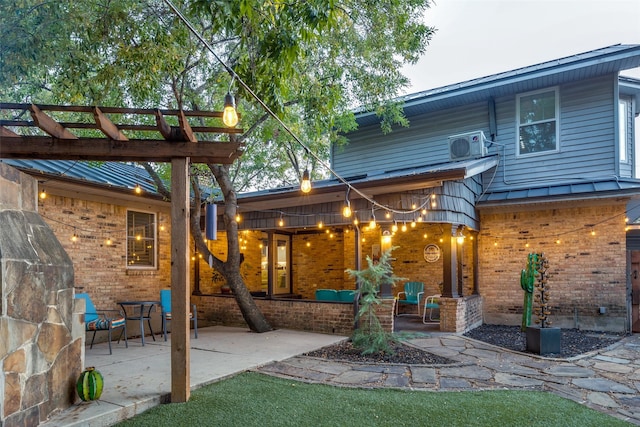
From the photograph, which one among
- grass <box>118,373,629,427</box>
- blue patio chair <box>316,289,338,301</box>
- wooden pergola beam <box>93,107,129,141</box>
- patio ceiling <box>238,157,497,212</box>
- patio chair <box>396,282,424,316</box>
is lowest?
grass <box>118,373,629,427</box>

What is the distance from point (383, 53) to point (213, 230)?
4.61m

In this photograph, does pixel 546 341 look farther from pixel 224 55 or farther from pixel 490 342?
pixel 224 55

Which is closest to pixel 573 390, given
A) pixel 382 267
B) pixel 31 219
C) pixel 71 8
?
pixel 382 267

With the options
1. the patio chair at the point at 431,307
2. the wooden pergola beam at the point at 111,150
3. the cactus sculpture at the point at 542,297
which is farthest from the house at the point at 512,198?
the wooden pergola beam at the point at 111,150

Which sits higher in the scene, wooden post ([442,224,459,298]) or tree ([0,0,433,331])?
tree ([0,0,433,331])

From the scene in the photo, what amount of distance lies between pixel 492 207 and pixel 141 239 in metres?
7.84

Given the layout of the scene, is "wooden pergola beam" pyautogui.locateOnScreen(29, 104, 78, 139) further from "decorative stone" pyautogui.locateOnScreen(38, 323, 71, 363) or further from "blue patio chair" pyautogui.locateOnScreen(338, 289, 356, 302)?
"blue patio chair" pyautogui.locateOnScreen(338, 289, 356, 302)

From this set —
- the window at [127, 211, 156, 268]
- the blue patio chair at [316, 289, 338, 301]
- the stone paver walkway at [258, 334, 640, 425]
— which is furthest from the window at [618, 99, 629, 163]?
the window at [127, 211, 156, 268]

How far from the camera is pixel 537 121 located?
980cm

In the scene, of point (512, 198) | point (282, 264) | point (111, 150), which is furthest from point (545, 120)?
point (111, 150)

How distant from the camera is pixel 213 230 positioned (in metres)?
6.25

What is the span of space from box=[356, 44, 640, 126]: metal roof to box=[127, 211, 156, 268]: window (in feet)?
20.2

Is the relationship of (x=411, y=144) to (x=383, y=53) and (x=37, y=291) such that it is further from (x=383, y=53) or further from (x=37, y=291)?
(x=37, y=291)

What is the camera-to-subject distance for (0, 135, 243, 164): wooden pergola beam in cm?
421
